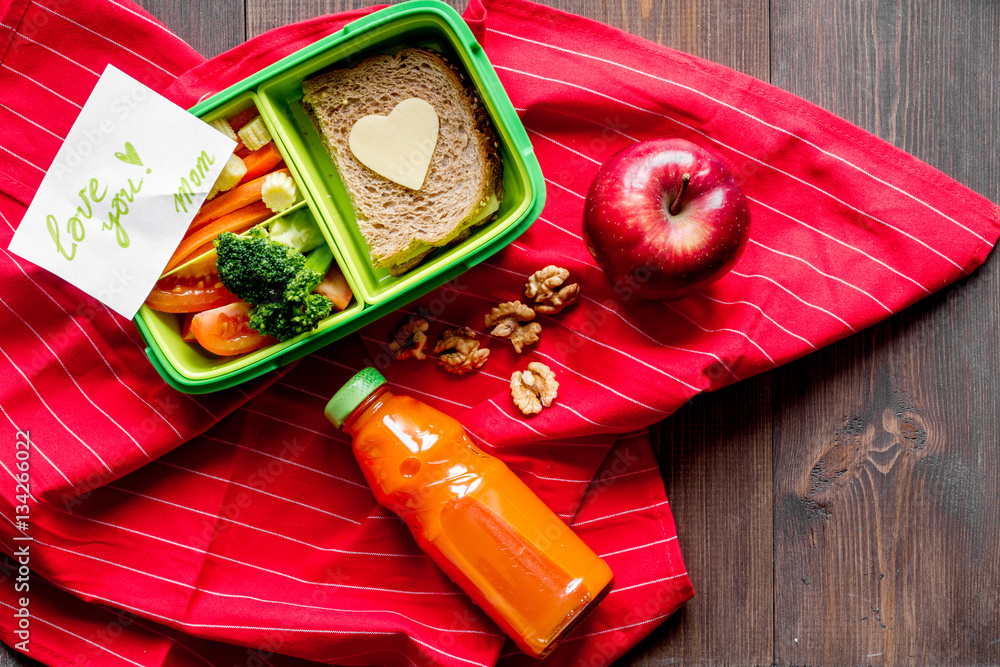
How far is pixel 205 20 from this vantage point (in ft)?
3.95

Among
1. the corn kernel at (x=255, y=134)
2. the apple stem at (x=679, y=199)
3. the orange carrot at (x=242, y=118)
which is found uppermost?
the orange carrot at (x=242, y=118)

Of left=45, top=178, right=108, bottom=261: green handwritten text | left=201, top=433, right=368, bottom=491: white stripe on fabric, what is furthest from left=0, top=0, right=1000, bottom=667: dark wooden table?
left=45, top=178, right=108, bottom=261: green handwritten text

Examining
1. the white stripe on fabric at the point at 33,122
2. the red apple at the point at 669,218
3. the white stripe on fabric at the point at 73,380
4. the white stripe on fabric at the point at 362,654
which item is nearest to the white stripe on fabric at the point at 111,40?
the white stripe on fabric at the point at 33,122

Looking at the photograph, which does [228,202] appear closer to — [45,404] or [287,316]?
[287,316]

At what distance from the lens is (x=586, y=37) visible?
118 centimetres

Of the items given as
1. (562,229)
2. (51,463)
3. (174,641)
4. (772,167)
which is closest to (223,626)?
(174,641)

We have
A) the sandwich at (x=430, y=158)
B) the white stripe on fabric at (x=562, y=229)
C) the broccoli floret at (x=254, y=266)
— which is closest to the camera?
the broccoli floret at (x=254, y=266)

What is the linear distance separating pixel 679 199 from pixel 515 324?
0.36 metres

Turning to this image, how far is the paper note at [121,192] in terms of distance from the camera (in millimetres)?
1035

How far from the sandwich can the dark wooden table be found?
0.45 metres

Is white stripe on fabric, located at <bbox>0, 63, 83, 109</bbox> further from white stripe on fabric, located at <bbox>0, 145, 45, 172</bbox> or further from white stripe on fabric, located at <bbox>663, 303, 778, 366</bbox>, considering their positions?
white stripe on fabric, located at <bbox>663, 303, 778, 366</bbox>

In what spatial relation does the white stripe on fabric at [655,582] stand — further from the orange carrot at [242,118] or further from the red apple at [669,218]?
the orange carrot at [242,118]

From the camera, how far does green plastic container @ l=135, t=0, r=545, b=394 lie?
103cm

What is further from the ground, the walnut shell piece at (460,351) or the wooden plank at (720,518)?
the walnut shell piece at (460,351)
